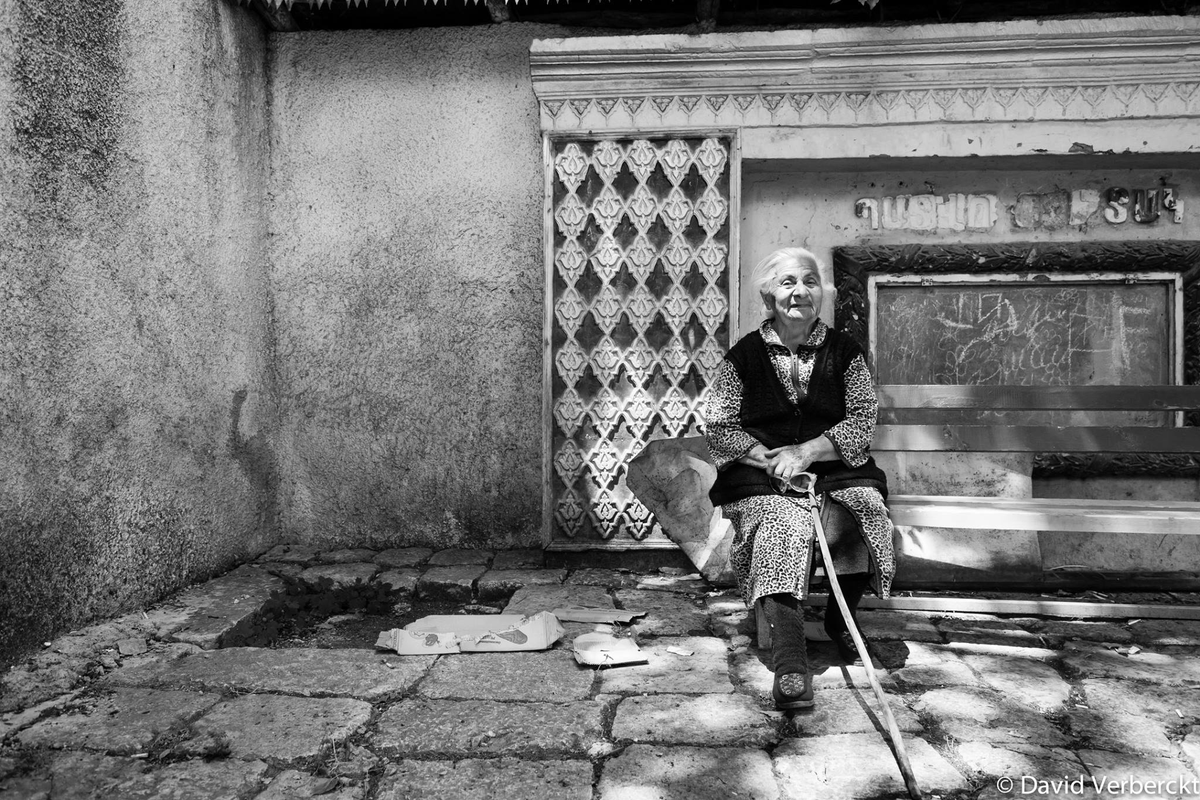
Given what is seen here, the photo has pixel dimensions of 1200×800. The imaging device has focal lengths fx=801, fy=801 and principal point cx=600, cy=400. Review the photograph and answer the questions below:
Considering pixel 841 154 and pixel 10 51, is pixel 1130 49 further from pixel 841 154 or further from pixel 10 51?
pixel 10 51

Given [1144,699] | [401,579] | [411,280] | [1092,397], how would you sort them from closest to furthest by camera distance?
[1144,699] < [1092,397] < [401,579] < [411,280]

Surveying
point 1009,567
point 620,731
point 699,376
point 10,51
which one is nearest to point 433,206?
point 699,376

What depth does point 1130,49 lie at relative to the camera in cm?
423

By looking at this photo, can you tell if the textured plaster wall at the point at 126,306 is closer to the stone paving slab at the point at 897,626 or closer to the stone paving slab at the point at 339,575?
the stone paving slab at the point at 339,575

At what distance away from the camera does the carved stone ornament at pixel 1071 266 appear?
4523mm

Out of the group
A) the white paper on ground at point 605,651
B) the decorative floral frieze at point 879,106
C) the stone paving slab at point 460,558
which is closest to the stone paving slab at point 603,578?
the stone paving slab at point 460,558

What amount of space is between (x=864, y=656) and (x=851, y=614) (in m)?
0.54

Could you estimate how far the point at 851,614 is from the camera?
3.04 metres

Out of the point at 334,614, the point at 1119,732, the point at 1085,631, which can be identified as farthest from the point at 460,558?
the point at 1119,732

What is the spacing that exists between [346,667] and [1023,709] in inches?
95.4

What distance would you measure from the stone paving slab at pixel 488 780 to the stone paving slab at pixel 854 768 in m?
0.58

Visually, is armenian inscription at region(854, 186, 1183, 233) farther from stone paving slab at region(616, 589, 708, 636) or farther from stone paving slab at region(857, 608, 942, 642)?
stone paving slab at region(616, 589, 708, 636)

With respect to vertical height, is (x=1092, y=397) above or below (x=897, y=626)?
above

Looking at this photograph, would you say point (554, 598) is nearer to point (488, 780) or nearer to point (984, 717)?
point (488, 780)
